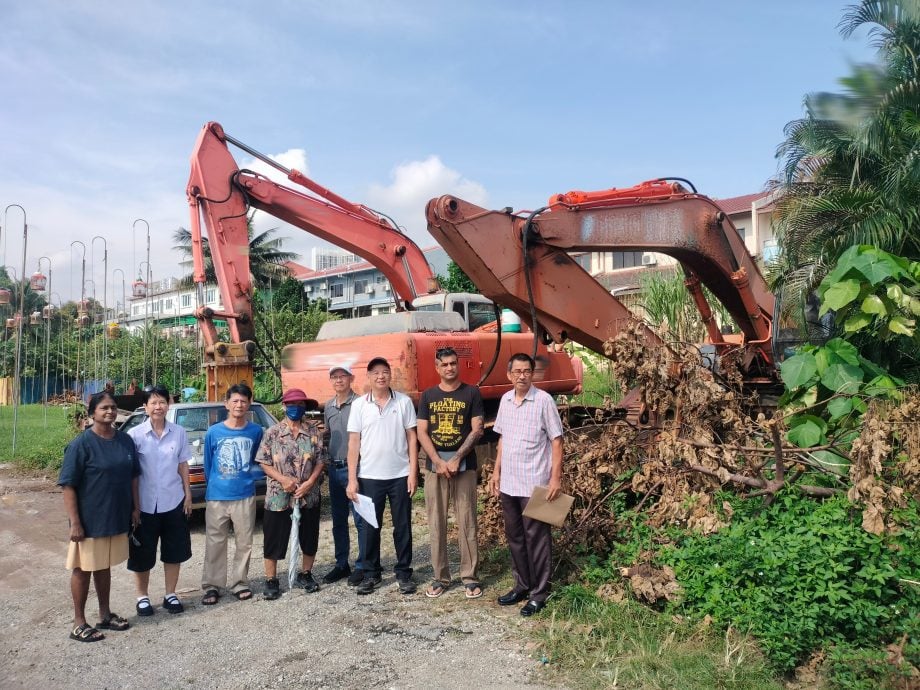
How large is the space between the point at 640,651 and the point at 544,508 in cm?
121

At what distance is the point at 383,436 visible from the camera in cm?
608

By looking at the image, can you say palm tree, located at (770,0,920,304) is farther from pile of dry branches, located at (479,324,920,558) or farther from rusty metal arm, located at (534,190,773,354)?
pile of dry branches, located at (479,324,920,558)

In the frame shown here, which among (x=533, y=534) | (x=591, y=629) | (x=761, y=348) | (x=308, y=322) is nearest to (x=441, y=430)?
(x=533, y=534)

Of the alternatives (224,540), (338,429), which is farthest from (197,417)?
(224,540)

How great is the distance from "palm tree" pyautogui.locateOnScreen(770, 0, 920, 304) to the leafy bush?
14.7ft

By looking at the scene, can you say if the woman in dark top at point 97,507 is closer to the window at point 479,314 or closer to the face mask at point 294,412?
the face mask at point 294,412

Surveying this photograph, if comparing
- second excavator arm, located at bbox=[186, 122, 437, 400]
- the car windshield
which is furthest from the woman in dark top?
A: second excavator arm, located at bbox=[186, 122, 437, 400]

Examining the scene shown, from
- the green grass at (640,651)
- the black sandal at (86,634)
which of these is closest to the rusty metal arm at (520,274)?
the green grass at (640,651)

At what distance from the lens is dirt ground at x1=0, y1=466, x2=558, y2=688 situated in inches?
179

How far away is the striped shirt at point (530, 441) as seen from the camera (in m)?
5.53

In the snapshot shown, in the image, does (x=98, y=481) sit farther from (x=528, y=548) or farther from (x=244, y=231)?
(x=244, y=231)

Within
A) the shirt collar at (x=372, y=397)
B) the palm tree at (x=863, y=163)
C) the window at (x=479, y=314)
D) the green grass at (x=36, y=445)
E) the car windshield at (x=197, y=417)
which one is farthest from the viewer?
the green grass at (x=36, y=445)

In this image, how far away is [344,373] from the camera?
6.79 metres

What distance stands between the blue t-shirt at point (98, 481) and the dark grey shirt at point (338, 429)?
70.2 inches
